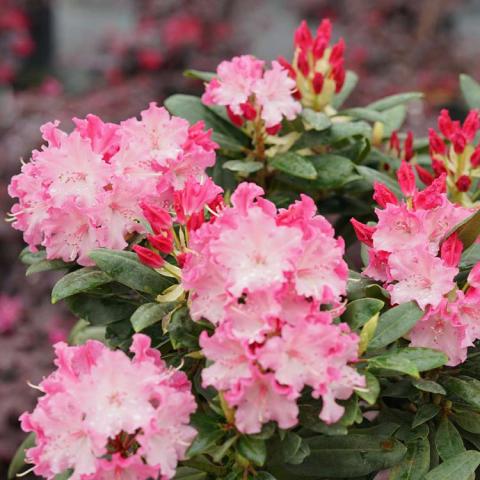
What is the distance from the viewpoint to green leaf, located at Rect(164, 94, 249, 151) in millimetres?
1410

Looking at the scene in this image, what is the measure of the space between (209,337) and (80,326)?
74cm

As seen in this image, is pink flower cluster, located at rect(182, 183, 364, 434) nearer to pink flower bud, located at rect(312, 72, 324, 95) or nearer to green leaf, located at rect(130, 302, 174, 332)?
green leaf, located at rect(130, 302, 174, 332)

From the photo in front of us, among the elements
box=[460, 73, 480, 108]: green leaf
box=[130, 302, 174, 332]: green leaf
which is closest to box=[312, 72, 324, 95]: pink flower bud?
box=[460, 73, 480, 108]: green leaf

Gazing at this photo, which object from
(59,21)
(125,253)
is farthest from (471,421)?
(59,21)

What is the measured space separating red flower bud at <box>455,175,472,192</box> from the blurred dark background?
1844 mm

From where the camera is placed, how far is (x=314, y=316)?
0.88 metres

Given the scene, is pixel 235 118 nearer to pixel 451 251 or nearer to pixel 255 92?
pixel 255 92

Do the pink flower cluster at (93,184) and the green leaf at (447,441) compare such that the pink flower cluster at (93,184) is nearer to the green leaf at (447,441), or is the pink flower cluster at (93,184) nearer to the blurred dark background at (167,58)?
the green leaf at (447,441)

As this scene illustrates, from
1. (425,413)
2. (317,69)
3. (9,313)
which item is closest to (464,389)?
(425,413)

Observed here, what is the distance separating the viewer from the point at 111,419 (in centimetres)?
87

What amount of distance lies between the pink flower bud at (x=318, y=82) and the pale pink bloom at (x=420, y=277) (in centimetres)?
46

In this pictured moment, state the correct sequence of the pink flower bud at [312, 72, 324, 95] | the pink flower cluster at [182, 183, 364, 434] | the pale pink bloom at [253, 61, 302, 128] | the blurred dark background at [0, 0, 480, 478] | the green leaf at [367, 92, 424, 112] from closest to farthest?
the pink flower cluster at [182, 183, 364, 434] < the pale pink bloom at [253, 61, 302, 128] < the pink flower bud at [312, 72, 324, 95] < the green leaf at [367, 92, 424, 112] < the blurred dark background at [0, 0, 480, 478]

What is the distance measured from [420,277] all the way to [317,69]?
0.54m

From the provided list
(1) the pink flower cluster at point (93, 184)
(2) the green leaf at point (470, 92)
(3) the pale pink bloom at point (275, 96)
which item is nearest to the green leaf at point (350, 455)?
(1) the pink flower cluster at point (93, 184)
